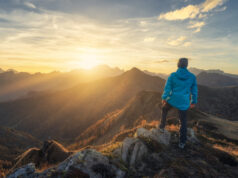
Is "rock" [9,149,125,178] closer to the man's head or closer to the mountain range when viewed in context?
the man's head

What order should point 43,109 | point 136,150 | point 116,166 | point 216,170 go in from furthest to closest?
point 43,109
point 136,150
point 216,170
point 116,166

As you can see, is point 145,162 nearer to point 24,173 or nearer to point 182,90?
point 182,90

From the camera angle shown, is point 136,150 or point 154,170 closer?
point 154,170

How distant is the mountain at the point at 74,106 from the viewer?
272 ft

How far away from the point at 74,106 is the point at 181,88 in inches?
4104

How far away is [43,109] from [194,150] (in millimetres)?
129091

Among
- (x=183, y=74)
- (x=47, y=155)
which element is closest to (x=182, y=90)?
(x=183, y=74)

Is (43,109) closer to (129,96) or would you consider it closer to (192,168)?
(129,96)

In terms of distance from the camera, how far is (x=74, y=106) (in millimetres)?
103688

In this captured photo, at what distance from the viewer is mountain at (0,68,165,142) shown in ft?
272

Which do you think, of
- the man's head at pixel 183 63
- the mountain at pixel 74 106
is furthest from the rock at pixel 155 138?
the mountain at pixel 74 106

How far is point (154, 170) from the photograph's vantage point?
5.07 meters

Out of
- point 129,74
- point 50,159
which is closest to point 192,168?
point 50,159

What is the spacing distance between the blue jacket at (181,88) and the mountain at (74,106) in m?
69.1
